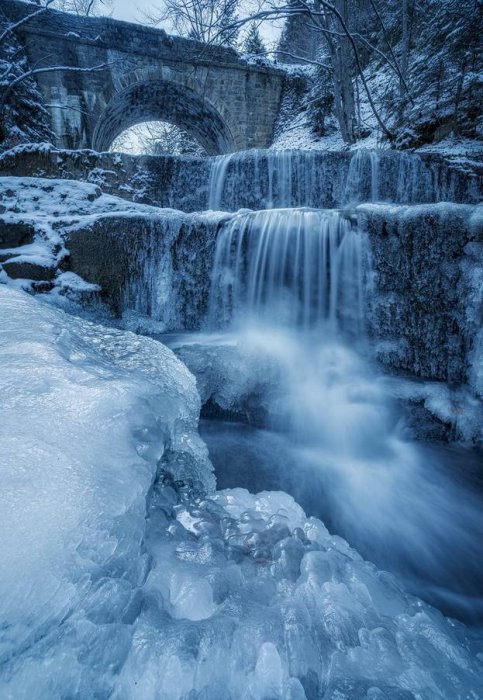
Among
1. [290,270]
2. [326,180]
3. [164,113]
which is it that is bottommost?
[290,270]

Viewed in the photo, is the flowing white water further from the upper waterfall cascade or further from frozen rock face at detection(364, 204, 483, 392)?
the upper waterfall cascade

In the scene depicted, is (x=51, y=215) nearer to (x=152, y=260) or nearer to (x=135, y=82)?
(x=152, y=260)

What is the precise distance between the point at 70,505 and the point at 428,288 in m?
→ 3.30

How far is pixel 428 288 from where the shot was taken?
3115 mm

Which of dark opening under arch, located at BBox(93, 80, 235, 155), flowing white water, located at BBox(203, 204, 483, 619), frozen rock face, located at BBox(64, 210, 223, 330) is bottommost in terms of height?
flowing white water, located at BBox(203, 204, 483, 619)

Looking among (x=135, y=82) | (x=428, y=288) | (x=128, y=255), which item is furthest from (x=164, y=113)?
(x=428, y=288)

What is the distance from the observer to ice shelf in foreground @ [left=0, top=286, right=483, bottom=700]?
637 millimetres

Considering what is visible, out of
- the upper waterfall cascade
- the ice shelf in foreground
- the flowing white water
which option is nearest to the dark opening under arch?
the upper waterfall cascade

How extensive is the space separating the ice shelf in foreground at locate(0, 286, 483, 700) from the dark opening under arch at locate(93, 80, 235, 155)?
11.7 metres

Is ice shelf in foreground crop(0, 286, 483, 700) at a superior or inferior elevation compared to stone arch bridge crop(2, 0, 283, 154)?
inferior

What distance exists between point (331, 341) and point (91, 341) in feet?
8.46

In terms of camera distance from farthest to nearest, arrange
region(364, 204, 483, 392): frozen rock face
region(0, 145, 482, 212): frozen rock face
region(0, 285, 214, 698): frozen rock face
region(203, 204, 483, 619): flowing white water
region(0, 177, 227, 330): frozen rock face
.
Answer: region(0, 145, 482, 212): frozen rock face
region(0, 177, 227, 330): frozen rock face
region(364, 204, 483, 392): frozen rock face
region(203, 204, 483, 619): flowing white water
region(0, 285, 214, 698): frozen rock face

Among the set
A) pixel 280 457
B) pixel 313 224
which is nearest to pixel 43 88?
pixel 313 224

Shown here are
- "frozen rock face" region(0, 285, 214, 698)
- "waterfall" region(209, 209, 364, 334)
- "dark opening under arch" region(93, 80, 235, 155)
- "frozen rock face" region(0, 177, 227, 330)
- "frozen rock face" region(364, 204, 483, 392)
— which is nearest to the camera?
"frozen rock face" region(0, 285, 214, 698)
